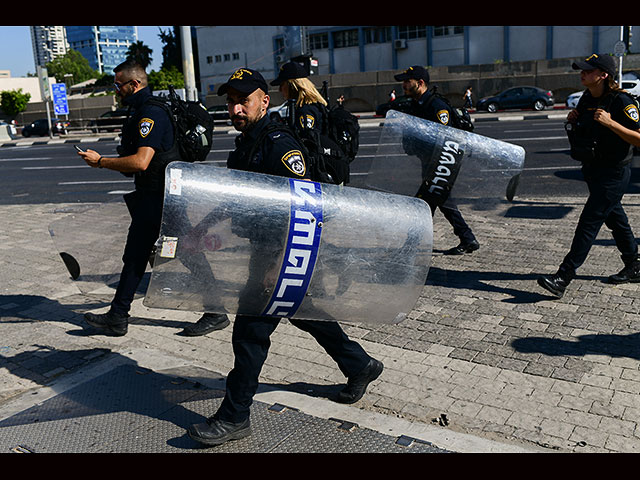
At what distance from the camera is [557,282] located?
209 inches

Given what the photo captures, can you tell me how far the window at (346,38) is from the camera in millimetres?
56938

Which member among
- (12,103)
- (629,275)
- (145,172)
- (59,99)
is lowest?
(629,275)

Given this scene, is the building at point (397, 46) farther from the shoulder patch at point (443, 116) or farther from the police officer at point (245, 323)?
the police officer at point (245, 323)

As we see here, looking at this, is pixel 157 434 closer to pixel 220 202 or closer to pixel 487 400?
pixel 220 202

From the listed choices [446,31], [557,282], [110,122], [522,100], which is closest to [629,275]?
[557,282]

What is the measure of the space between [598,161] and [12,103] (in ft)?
179

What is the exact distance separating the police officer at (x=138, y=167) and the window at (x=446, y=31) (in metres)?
51.2

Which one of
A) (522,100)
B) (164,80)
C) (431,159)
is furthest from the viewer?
(164,80)

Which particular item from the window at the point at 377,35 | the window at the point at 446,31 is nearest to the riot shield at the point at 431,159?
the window at the point at 446,31

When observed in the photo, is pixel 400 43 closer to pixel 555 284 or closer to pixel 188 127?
pixel 555 284

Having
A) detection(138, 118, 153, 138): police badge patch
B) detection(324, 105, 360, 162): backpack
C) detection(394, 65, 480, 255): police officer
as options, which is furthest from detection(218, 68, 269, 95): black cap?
detection(394, 65, 480, 255): police officer

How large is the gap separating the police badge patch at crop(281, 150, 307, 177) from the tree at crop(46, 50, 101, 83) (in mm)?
140946

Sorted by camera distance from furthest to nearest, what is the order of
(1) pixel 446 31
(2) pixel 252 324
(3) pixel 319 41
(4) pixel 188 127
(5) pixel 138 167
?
(3) pixel 319 41 → (1) pixel 446 31 → (4) pixel 188 127 → (5) pixel 138 167 → (2) pixel 252 324
